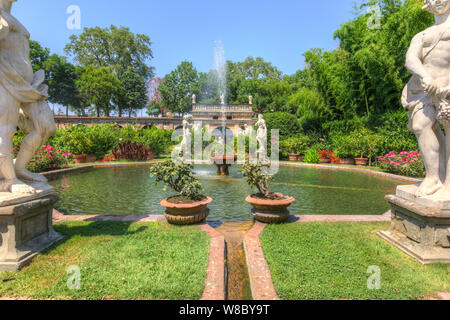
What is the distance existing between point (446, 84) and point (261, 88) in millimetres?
37072

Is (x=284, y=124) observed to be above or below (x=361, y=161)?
above

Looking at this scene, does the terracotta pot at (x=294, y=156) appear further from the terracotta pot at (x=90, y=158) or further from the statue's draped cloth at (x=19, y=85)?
the statue's draped cloth at (x=19, y=85)

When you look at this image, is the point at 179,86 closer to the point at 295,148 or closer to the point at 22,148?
the point at 295,148

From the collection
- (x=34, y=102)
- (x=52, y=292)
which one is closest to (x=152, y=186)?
(x=34, y=102)

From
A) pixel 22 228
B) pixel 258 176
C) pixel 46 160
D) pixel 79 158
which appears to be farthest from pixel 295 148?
pixel 22 228

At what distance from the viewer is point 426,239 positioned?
296 centimetres

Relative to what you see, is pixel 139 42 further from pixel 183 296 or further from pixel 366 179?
pixel 183 296

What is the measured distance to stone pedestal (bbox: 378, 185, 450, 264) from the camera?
289cm

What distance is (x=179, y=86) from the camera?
133ft

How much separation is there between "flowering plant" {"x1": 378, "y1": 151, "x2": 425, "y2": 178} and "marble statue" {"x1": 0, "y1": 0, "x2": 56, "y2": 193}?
11800 mm

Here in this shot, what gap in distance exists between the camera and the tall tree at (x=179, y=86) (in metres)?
40.5

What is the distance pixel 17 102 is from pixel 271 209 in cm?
403

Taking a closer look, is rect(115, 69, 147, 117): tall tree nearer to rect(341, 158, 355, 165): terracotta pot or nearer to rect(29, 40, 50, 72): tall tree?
rect(29, 40, 50, 72): tall tree

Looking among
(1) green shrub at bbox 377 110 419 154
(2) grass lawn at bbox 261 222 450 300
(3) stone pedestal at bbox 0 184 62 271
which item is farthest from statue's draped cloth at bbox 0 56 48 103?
(1) green shrub at bbox 377 110 419 154
